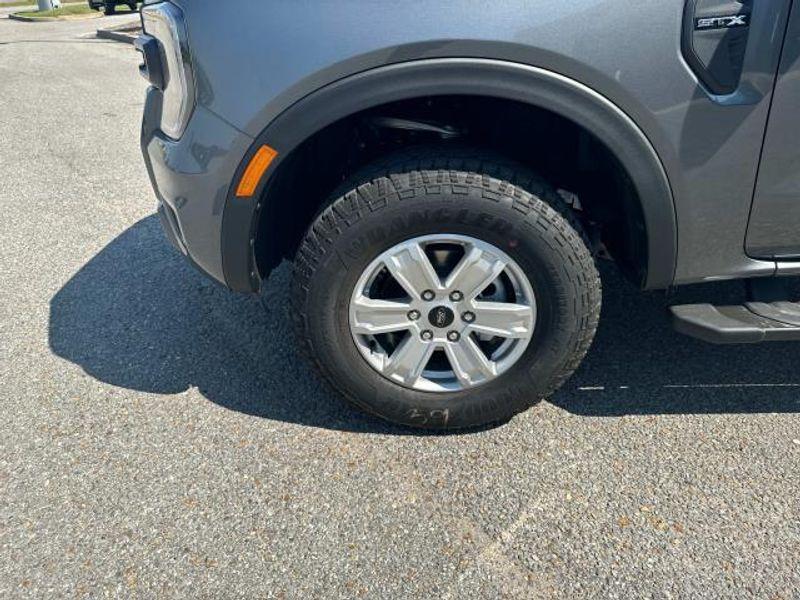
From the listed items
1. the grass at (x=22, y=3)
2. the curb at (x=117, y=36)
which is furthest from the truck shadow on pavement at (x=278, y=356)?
the grass at (x=22, y=3)

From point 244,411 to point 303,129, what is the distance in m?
1.10

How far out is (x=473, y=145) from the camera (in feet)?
7.18

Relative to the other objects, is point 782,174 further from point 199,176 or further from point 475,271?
point 199,176

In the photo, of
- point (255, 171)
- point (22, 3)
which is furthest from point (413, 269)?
point (22, 3)

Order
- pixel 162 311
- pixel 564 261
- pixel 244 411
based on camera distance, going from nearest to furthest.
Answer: pixel 564 261, pixel 244 411, pixel 162 311

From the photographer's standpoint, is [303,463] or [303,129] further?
[303,463]

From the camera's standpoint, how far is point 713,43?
1793 millimetres

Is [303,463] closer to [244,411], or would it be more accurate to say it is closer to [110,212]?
[244,411]

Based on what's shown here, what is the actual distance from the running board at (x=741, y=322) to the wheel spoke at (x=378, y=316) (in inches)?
36.0

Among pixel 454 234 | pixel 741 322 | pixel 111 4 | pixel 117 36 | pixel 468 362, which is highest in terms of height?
pixel 454 234

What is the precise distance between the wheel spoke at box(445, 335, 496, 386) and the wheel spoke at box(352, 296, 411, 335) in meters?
0.19

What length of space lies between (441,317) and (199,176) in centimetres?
90

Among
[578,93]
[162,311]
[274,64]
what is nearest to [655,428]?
[578,93]

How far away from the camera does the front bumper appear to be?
6.54 feet
